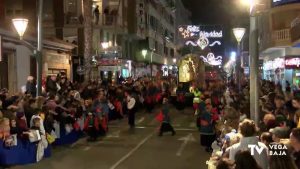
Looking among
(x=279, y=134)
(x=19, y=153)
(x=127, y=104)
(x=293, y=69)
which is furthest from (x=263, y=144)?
(x=293, y=69)

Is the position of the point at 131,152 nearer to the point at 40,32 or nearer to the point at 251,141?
the point at 40,32

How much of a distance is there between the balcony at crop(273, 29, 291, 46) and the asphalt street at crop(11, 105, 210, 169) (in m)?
12.5

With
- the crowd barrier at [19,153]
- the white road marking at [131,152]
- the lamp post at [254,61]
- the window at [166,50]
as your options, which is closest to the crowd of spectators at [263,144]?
the lamp post at [254,61]

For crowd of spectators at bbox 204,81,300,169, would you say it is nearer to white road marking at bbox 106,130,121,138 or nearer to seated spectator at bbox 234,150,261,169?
seated spectator at bbox 234,150,261,169

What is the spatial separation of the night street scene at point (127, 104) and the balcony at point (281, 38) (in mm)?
78

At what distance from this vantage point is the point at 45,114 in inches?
615

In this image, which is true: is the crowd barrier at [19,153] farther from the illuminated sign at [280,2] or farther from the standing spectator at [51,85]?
the illuminated sign at [280,2]

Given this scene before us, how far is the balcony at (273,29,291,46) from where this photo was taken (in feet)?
104

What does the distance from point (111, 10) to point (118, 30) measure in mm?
1853

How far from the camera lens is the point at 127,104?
22656 mm

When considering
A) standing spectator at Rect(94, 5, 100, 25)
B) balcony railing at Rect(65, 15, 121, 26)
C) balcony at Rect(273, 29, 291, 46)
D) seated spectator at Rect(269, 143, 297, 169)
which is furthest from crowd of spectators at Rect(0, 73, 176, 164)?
standing spectator at Rect(94, 5, 100, 25)

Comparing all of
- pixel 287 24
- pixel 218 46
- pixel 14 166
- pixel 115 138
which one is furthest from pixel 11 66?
pixel 218 46

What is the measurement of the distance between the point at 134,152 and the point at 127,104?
22.9 feet

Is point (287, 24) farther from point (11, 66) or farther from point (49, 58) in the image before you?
point (11, 66)
